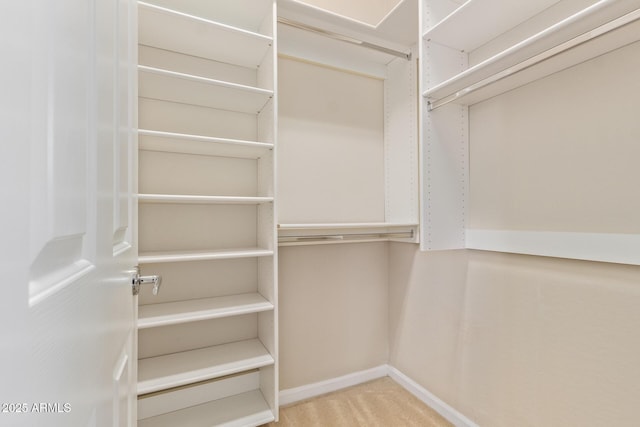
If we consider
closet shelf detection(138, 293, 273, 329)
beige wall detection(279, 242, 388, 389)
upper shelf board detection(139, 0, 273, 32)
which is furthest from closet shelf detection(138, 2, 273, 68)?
closet shelf detection(138, 293, 273, 329)

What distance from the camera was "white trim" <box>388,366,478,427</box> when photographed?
1583mm

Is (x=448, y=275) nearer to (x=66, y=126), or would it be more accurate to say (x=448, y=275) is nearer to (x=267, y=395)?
(x=267, y=395)

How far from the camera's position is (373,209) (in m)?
2.11

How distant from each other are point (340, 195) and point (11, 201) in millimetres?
1835

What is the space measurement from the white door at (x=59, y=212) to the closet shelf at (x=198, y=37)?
925 mm

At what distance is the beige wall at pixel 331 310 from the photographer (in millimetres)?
1862

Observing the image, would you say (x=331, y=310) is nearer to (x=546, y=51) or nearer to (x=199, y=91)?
(x=199, y=91)

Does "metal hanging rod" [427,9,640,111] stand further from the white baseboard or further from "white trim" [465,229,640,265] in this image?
the white baseboard

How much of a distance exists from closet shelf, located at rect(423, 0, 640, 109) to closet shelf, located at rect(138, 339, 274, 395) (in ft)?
5.22

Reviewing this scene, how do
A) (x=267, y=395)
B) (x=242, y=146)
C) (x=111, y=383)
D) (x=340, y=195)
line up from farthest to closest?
1. (x=340, y=195)
2. (x=267, y=395)
3. (x=242, y=146)
4. (x=111, y=383)

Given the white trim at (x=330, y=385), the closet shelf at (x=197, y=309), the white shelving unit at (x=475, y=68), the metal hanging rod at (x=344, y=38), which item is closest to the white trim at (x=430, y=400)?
the white trim at (x=330, y=385)

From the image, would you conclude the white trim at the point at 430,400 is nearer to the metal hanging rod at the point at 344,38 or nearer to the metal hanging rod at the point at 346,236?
the metal hanging rod at the point at 346,236

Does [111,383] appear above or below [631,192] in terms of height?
below

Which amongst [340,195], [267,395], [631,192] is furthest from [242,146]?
[631,192]
